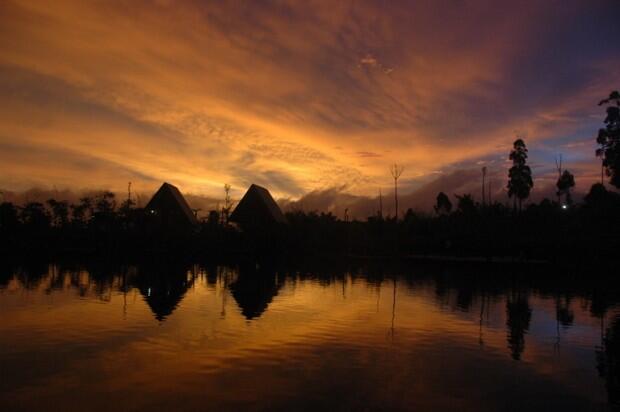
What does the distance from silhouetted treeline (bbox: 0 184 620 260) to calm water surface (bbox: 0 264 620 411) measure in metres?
18.1

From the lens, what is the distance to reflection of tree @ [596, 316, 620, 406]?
739cm

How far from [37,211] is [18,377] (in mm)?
39863

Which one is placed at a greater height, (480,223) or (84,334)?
(480,223)

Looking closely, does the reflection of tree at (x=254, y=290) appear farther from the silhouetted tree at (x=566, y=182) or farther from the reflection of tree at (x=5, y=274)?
the silhouetted tree at (x=566, y=182)

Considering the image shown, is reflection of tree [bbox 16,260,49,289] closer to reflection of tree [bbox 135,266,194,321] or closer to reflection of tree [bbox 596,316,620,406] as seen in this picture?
reflection of tree [bbox 135,266,194,321]

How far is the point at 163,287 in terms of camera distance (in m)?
18.0

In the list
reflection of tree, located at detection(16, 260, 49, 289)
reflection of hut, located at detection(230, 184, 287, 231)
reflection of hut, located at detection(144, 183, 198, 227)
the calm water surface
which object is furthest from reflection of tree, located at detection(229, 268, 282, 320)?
reflection of hut, located at detection(144, 183, 198, 227)

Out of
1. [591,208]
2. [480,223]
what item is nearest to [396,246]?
[480,223]

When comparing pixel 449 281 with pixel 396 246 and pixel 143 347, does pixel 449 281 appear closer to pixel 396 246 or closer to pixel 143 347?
pixel 143 347

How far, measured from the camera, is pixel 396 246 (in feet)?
144

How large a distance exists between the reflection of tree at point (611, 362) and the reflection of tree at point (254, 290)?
7642 millimetres

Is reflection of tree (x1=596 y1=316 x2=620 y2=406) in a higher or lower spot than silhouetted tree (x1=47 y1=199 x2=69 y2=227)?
lower

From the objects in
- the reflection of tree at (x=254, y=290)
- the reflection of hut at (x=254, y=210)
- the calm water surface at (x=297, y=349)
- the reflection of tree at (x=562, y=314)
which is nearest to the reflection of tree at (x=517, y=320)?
the calm water surface at (x=297, y=349)

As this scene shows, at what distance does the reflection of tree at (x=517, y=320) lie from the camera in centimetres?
1013
